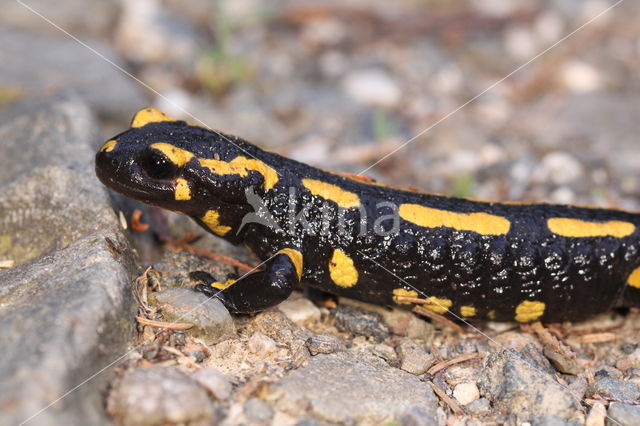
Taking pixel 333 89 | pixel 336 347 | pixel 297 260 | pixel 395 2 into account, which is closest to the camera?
pixel 336 347

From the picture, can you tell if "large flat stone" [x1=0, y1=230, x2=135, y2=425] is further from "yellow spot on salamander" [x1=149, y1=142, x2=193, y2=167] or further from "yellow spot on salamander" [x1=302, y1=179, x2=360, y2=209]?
"yellow spot on salamander" [x1=302, y1=179, x2=360, y2=209]

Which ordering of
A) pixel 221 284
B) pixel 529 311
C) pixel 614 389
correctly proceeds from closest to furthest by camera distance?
pixel 614 389 < pixel 221 284 < pixel 529 311

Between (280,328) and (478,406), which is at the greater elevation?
(478,406)

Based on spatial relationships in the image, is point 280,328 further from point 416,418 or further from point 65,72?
point 65,72

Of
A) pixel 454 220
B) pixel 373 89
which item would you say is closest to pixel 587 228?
pixel 454 220

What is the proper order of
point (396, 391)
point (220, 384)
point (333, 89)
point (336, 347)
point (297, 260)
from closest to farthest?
point (220, 384) < point (396, 391) < point (336, 347) < point (297, 260) < point (333, 89)

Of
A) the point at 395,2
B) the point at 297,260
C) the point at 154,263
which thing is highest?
the point at 395,2

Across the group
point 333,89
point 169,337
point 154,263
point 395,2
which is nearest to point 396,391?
point 169,337

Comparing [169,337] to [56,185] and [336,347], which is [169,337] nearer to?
[336,347]
